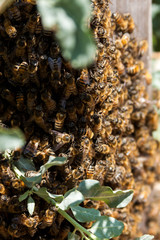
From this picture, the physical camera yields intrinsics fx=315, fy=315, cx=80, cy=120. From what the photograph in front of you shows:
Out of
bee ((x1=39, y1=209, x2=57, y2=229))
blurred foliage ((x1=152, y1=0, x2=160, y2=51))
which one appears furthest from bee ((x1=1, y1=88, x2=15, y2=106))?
blurred foliage ((x1=152, y1=0, x2=160, y2=51))

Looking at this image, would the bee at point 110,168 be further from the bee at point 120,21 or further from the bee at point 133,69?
the bee at point 120,21

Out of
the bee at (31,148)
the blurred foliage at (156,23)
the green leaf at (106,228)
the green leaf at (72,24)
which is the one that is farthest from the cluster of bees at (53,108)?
the blurred foliage at (156,23)

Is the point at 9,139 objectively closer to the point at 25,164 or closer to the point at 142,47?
the point at 25,164

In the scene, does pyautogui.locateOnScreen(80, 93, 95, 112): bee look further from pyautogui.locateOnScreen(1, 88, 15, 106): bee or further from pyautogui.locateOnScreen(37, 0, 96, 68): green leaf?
pyautogui.locateOnScreen(37, 0, 96, 68): green leaf

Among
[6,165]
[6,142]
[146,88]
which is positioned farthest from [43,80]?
[146,88]

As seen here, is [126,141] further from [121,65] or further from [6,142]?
[6,142]

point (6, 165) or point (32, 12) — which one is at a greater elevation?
point (32, 12)
